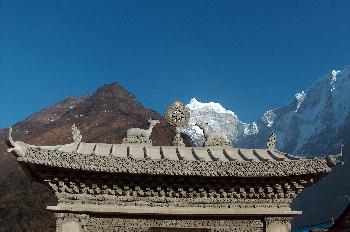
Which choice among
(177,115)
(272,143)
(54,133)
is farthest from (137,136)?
(54,133)

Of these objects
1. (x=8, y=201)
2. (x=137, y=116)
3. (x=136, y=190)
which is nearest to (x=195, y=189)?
(x=136, y=190)

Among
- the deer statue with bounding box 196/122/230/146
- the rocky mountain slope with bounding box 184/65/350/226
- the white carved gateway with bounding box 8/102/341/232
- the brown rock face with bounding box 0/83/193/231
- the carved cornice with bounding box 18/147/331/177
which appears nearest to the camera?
the carved cornice with bounding box 18/147/331/177

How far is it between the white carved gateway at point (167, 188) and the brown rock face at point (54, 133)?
671 inches

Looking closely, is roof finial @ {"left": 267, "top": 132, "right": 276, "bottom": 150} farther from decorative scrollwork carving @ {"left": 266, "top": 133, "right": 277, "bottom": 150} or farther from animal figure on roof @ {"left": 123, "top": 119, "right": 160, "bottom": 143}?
animal figure on roof @ {"left": 123, "top": 119, "right": 160, "bottom": 143}

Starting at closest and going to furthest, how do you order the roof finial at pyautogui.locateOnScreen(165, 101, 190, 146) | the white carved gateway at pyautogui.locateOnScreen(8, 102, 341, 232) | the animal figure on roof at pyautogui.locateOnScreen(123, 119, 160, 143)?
the white carved gateway at pyautogui.locateOnScreen(8, 102, 341, 232) < the animal figure on roof at pyautogui.locateOnScreen(123, 119, 160, 143) < the roof finial at pyautogui.locateOnScreen(165, 101, 190, 146)

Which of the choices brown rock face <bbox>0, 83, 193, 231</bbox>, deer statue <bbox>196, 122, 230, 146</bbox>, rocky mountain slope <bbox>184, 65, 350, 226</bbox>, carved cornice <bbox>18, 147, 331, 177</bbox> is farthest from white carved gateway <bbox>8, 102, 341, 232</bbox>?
rocky mountain slope <bbox>184, 65, 350, 226</bbox>

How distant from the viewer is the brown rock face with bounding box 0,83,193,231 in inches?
1571

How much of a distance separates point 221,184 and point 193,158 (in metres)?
0.96

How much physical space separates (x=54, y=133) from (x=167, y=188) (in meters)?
48.5

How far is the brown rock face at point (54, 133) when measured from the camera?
131 feet

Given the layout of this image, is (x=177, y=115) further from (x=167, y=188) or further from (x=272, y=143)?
(x=272, y=143)

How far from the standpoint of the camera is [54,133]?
56.2 meters

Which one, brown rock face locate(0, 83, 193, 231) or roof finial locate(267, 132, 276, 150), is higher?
brown rock face locate(0, 83, 193, 231)

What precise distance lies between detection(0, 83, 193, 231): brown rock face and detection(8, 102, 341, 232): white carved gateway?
17052 millimetres
